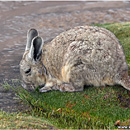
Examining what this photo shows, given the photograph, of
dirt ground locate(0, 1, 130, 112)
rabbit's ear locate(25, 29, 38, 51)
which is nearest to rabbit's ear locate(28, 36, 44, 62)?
rabbit's ear locate(25, 29, 38, 51)

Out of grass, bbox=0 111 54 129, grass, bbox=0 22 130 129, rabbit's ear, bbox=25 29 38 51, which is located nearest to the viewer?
grass, bbox=0 111 54 129

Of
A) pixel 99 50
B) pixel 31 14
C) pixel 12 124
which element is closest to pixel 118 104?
pixel 99 50

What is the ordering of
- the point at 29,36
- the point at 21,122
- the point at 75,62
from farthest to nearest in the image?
the point at 29,36
the point at 75,62
the point at 21,122

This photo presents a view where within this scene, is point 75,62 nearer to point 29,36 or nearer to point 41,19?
point 29,36

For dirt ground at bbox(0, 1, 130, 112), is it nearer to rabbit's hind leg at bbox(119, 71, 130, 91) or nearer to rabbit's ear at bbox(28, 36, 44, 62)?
rabbit's ear at bbox(28, 36, 44, 62)

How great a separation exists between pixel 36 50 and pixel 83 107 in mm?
1582

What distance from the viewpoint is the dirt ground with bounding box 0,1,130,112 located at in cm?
898

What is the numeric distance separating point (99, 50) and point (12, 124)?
7.20ft

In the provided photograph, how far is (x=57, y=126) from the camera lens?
199 inches

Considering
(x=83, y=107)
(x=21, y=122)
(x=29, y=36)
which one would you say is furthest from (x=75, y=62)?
(x=21, y=122)

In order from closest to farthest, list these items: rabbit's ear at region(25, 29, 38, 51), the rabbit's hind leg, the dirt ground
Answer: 1. the rabbit's hind leg
2. rabbit's ear at region(25, 29, 38, 51)
3. the dirt ground

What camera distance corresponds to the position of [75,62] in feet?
18.8

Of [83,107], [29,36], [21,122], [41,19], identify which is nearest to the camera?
[21,122]

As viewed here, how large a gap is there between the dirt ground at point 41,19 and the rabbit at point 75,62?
4.20ft
